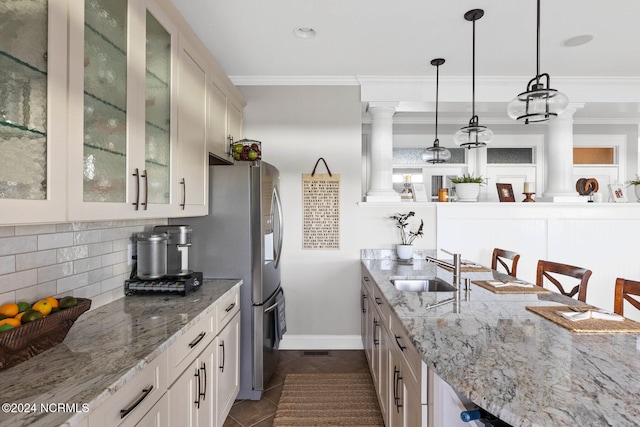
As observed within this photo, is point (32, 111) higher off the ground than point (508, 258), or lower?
higher

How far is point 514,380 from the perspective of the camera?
3.07ft

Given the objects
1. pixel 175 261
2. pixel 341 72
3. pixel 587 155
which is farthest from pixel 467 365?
pixel 587 155

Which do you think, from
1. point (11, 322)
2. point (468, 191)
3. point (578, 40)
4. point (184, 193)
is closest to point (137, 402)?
point (11, 322)

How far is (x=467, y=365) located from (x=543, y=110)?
1385 mm

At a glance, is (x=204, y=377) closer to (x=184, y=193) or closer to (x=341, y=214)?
(x=184, y=193)

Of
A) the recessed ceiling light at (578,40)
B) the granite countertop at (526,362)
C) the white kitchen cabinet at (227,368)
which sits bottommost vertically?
the white kitchen cabinet at (227,368)

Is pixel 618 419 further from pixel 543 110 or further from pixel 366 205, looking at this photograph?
pixel 366 205

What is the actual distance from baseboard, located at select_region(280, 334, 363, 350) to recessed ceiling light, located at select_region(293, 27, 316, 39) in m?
2.62

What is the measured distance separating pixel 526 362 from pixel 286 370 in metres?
2.23

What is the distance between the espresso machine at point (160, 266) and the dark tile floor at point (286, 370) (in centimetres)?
94

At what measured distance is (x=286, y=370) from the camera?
2.88 meters

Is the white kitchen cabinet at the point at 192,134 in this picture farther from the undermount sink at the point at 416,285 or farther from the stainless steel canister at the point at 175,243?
the undermount sink at the point at 416,285

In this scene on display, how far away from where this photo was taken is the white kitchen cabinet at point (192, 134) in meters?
1.98

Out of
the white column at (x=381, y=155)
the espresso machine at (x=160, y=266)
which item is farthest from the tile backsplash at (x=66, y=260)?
the white column at (x=381, y=155)
